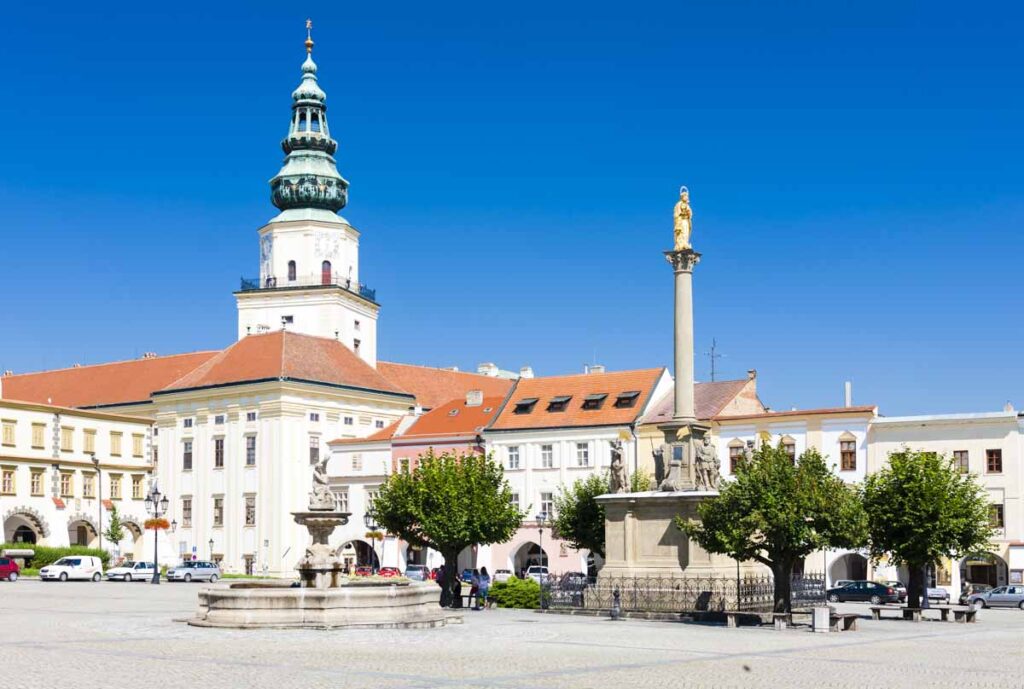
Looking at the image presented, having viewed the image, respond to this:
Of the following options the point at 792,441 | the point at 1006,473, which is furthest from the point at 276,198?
the point at 1006,473

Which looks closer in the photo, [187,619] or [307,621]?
[307,621]

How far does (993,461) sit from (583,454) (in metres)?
19.4

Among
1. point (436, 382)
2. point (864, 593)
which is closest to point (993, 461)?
point (864, 593)

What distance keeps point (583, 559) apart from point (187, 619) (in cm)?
3701

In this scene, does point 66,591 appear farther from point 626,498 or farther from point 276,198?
point 276,198

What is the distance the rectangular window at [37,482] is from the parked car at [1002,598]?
1868 inches

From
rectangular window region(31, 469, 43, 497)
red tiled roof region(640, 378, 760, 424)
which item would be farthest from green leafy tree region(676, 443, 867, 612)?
rectangular window region(31, 469, 43, 497)

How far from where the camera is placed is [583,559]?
→ 216 ft

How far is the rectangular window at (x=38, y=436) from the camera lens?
74812 millimetres

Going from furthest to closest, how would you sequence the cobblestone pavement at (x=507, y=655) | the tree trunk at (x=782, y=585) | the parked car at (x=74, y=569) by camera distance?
1. the parked car at (x=74, y=569)
2. the tree trunk at (x=782, y=585)
3. the cobblestone pavement at (x=507, y=655)

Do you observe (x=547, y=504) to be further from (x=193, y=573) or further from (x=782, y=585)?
(x=782, y=585)

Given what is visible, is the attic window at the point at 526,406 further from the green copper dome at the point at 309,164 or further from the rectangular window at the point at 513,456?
the green copper dome at the point at 309,164

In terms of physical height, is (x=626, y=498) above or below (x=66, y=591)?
above

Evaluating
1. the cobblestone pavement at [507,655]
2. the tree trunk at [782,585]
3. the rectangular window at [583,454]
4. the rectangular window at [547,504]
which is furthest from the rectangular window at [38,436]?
the tree trunk at [782,585]
